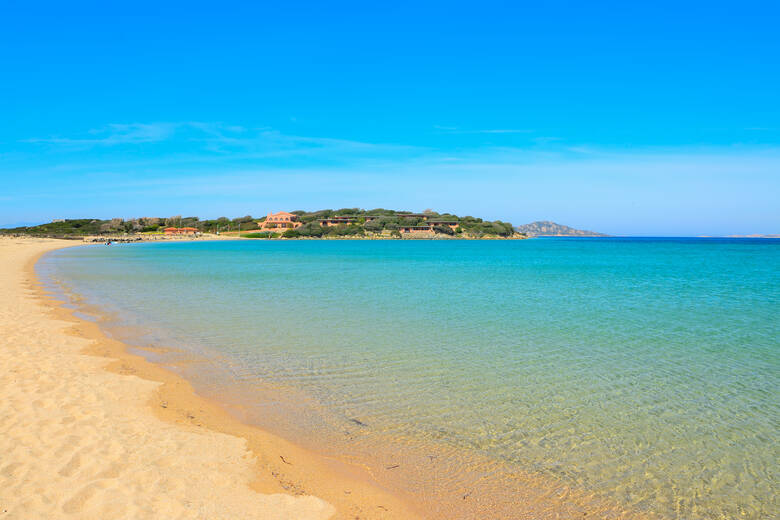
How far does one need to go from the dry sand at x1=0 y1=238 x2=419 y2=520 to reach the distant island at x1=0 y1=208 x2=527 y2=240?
15589 cm

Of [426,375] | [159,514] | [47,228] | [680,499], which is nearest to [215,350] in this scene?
[426,375]

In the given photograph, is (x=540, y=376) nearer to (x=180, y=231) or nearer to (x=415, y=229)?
(x=180, y=231)

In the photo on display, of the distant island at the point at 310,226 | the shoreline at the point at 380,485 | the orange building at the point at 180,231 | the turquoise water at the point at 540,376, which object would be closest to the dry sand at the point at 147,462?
the shoreline at the point at 380,485

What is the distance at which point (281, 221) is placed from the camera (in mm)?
180125

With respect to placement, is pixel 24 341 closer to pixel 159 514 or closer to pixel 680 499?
pixel 159 514

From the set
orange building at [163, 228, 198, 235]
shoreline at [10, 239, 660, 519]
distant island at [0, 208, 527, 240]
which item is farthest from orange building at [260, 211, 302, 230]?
shoreline at [10, 239, 660, 519]

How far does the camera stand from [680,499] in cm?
465

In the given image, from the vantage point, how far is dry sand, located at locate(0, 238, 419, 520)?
414 cm

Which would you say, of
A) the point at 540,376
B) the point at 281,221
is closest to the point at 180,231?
the point at 281,221

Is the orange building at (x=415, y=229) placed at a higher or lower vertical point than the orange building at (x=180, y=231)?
higher

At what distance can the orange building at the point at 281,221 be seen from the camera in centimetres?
17812

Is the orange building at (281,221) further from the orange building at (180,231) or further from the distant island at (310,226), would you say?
the orange building at (180,231)

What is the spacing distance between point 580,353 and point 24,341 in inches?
486

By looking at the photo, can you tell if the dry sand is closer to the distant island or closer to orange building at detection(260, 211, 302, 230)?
the distant island
